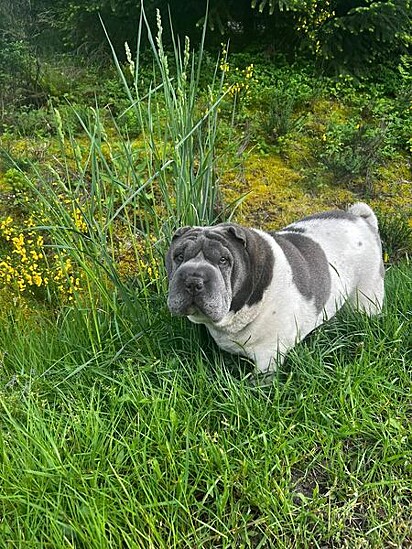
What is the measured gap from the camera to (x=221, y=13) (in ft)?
21.3

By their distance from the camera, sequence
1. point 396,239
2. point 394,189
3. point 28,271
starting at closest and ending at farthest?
1. point 28,271
2. point 396,239
3. point 394,189

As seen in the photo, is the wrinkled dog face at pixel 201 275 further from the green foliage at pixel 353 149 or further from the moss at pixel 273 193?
the green foliage at pixel 353 149

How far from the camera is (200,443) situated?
283cm

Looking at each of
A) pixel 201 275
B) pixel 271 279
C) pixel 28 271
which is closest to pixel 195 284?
pixel 201 275

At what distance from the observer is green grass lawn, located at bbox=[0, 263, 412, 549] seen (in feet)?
8.29

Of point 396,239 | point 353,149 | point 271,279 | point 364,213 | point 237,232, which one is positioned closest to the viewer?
point 237,232

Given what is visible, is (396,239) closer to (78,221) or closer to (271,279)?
(271,279)

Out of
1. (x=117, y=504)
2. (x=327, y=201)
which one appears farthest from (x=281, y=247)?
(x=327, y=201)

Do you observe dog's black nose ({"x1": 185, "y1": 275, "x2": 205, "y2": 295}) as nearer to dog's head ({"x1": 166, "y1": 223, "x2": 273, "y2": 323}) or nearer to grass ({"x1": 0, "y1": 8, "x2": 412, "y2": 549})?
dog's head ({"x1": 166, "y1": 223, "x2": 273, "y2": 323})

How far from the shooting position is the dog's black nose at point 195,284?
282 centimetres

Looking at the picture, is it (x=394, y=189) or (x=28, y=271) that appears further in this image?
(x=394, y=189)

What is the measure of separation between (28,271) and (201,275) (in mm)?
1992

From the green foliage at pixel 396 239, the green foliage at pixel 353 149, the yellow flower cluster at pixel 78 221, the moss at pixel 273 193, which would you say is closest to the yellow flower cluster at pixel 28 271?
the yellow flower cluster at pixel 78 221

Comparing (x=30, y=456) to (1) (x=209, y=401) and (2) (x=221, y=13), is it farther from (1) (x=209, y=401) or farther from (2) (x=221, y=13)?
(2) (x=221, y=13)
